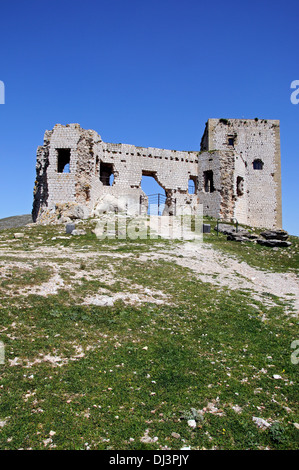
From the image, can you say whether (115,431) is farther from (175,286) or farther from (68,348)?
Result: (175,286)

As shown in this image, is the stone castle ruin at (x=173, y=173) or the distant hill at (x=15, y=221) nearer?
the stone castle ruin at (x=173, y=173)

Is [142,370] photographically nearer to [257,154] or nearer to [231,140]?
[231,140]

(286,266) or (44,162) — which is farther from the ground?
(44,162)

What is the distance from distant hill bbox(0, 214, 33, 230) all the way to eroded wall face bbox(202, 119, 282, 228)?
3704 cm

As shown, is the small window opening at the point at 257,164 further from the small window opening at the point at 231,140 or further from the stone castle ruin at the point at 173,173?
the small window opening at the point at 231,140

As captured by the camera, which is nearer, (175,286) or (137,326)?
(137,326)

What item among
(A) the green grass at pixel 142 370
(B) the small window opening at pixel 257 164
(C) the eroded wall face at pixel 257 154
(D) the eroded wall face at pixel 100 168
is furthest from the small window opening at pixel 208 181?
(A) the green grass at pixel 142 370

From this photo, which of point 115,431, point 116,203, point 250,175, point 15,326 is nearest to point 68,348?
point 15,326

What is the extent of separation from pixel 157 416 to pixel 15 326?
13.8 ft

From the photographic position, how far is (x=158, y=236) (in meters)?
22.6

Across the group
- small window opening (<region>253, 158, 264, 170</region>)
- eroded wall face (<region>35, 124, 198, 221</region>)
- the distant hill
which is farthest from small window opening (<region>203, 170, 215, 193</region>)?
the distant hill

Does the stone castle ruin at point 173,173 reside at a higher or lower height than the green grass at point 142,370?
higher

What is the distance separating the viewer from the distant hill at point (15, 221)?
59094mm
